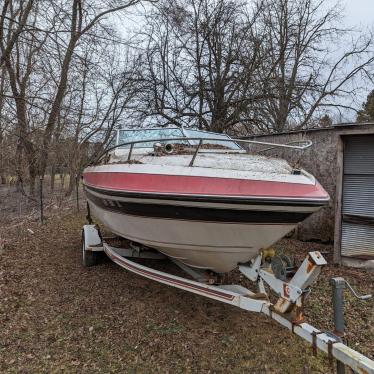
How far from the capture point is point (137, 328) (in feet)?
11.8

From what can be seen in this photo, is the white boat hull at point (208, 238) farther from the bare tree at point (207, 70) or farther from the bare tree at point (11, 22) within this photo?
the bare tree at point (207, 70)

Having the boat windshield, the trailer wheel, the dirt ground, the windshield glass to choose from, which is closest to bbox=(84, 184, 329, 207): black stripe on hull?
the dirt ground

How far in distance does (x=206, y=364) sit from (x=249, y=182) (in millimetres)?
1523

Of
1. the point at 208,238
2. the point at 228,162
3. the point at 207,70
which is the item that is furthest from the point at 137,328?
the point at 207,70

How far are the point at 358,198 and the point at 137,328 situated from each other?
3765 millimetres

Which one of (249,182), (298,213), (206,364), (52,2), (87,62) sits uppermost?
(52,2)

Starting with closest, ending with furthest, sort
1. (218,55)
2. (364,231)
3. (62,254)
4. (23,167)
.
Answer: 1. (364,231)
2. (62,254)
3. (23,167)
4. (218,55)

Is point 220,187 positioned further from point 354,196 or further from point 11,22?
point 11,22

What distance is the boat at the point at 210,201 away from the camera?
2.88 m

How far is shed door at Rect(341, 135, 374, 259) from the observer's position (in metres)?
5.41

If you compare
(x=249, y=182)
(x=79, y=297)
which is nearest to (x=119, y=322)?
(x=79, y=297)

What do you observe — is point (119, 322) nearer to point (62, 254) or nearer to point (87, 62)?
point (62, 254)

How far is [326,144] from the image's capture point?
629 cm

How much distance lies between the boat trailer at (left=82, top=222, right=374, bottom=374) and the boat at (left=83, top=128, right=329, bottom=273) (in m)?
0.15
